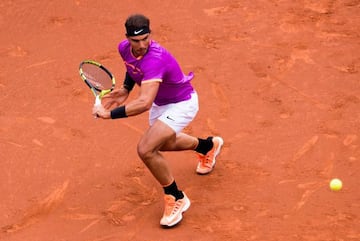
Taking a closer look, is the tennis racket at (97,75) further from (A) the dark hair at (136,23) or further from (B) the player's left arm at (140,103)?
(A) the dark hair at (136,23)

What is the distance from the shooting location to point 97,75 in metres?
7.55

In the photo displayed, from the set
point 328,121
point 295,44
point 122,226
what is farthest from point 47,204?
point 295,44

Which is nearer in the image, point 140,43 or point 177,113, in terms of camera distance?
point 140,43

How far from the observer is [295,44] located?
34.1 ft

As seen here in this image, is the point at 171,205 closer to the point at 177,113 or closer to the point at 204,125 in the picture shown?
the point at 177,113

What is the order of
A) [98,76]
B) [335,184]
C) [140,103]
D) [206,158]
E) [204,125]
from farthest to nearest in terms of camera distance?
[204,125]
[206,158]
[98,76]
[335,184]
[140,103]

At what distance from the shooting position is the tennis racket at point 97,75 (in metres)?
7.42

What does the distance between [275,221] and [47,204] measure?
224cm

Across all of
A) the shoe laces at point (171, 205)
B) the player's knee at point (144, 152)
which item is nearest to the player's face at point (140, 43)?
the player's knee at point (144, 152)

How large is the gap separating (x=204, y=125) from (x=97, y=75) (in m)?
1.79

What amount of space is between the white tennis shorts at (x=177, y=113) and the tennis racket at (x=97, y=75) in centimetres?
52

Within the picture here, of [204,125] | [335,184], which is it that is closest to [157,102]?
[204,125]

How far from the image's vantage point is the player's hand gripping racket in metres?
7.42

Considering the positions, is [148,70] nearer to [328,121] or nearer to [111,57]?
[328,121]
